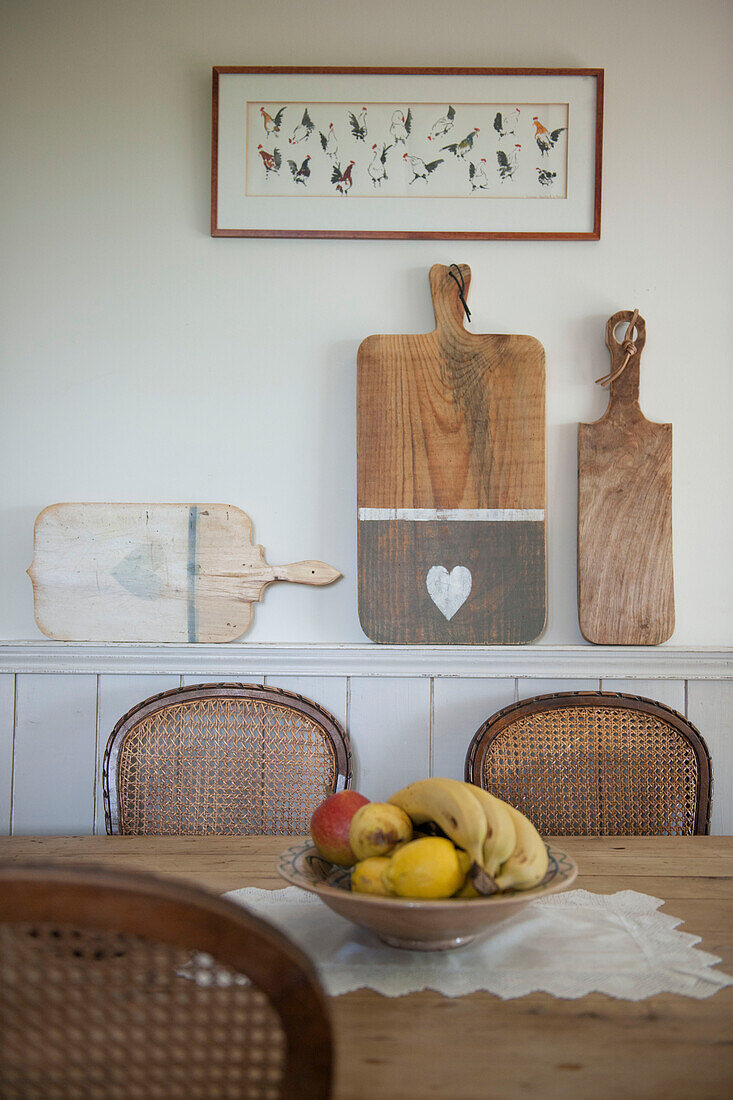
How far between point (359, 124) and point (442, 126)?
0.19 m

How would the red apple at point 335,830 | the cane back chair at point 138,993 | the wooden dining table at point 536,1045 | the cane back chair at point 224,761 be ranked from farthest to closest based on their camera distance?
the cane back chair at point 224,761, the red apple at point 335,830, the wooden dining table at point 536,1045, the cane back chair at point 138,993

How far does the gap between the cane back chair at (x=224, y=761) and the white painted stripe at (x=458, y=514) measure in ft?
1.44

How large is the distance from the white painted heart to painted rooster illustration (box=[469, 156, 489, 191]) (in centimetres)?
85

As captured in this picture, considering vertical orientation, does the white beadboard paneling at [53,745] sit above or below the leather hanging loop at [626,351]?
below

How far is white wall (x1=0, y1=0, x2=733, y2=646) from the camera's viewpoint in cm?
175

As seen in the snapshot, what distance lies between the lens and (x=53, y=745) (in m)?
1.70

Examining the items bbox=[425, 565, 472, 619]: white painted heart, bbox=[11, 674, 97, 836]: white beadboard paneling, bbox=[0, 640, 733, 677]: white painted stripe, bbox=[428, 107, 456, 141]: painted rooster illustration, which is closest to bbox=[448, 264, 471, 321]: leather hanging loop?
bbox=[428, 107, 456, 141]: painted rooster illustration

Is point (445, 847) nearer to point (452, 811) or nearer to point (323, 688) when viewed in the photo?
point (452, 811)

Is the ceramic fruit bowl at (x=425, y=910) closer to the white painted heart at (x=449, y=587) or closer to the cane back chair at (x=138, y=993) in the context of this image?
the cane back chair at (x=138, y=993)

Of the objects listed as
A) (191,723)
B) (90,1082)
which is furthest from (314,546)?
(90,1082)

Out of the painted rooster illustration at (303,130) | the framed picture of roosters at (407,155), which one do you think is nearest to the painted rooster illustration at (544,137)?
the framed picture of roosters at (407,155)

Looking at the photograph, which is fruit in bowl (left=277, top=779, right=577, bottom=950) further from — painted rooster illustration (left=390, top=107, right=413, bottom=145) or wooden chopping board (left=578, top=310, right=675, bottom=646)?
painted rooster illustration (left=390, top=107, right=413, bottom=145)

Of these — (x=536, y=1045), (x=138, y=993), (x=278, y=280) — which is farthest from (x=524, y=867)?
(x=278, y=280)

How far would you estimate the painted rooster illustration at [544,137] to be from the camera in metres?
1.73
